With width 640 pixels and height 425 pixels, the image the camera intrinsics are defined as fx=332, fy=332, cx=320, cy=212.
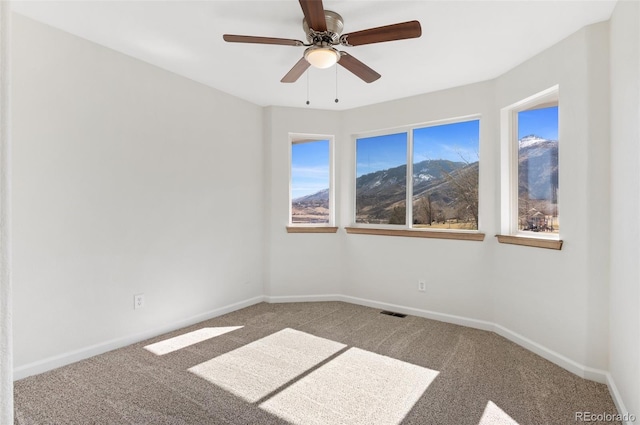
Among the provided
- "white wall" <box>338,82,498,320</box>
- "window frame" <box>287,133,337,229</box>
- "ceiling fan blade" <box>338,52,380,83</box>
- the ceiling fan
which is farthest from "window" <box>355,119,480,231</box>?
the ceiling fan

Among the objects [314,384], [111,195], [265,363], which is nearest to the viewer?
[314,384]

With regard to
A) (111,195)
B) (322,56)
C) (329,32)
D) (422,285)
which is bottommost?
(422,285)

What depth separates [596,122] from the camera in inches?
88.9

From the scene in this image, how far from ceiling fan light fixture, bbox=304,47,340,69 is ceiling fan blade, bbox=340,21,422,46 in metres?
0.09

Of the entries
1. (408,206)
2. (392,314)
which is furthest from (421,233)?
(392,314)

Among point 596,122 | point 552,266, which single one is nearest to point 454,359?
point 552,266

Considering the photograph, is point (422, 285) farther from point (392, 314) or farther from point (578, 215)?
point (578, 215)

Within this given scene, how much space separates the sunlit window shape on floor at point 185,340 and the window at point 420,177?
207cm

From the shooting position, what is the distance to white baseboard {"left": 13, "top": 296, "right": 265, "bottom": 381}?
2215 millimetres

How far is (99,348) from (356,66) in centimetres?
286

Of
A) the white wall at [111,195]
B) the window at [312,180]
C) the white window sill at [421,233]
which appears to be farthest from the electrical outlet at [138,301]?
the white window sill at [421,233]

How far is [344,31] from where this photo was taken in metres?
2.35

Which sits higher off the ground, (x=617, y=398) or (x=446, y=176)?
(x=446, y=176)

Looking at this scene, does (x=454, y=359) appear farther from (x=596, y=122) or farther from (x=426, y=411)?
(x=596, y=122)
